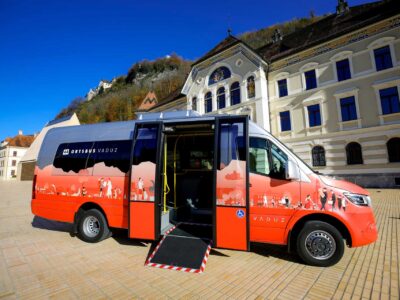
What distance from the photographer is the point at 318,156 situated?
18.7 m

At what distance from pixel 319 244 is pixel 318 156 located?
16.5 m

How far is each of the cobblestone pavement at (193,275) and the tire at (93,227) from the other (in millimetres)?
208

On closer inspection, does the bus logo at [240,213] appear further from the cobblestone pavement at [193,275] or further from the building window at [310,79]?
the building window at [310,79]

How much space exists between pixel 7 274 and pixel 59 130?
158 inches

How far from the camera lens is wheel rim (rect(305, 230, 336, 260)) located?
4.19 metres

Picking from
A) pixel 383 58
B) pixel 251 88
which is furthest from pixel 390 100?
pixel 251 88

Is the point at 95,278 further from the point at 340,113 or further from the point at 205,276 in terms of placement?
the point at 340,113

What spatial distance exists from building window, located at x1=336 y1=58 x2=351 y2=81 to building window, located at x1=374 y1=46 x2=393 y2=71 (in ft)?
5.90

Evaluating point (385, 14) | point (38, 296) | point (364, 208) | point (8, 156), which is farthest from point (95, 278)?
point (8, 156)

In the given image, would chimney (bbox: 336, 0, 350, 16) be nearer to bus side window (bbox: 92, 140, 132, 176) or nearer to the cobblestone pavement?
the cobblestone pavement

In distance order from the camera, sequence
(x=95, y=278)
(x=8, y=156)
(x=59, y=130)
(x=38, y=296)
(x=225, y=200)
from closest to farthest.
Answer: (x=38, y=296) < (x=95, y=278) < (x=225, y=200) < (x=59, y=130) < (x=8, y=156)

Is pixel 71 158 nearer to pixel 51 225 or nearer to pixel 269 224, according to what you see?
pixel 51 225

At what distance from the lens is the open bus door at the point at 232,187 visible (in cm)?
440

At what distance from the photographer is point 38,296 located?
11.2 feet
